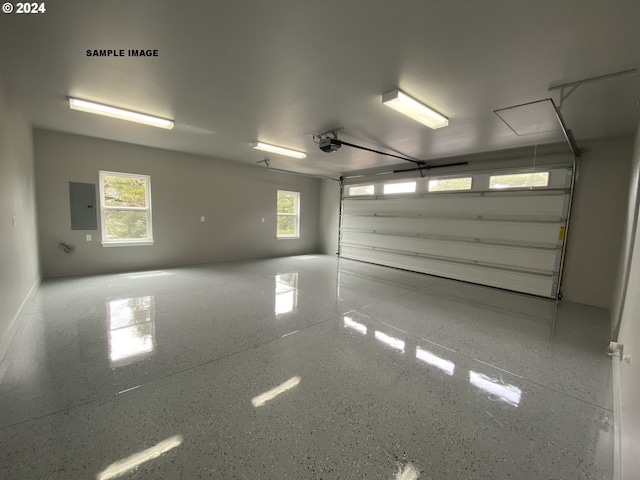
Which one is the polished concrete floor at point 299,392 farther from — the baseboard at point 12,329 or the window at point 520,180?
the window at point 520,180

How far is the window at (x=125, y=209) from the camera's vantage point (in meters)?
5.04

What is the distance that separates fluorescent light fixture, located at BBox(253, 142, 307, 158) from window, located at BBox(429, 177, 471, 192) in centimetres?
300

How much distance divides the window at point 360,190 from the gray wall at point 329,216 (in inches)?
22.7

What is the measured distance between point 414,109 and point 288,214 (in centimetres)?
554

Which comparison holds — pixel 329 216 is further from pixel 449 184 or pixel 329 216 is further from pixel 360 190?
pixel 449 184

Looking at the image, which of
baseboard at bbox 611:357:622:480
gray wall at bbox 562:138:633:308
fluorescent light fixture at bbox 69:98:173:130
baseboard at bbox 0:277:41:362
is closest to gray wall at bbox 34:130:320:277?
baseboard at bbox 0:277:41:362

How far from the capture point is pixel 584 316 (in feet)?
11.8

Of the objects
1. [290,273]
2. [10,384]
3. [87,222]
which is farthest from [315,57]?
[87,222]

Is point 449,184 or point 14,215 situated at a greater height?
point 449,184

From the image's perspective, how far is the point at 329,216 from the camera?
845cm

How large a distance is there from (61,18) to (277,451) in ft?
10.1

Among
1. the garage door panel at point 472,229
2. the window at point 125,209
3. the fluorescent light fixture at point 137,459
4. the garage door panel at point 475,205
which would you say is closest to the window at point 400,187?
the garage door panel at point 475,205

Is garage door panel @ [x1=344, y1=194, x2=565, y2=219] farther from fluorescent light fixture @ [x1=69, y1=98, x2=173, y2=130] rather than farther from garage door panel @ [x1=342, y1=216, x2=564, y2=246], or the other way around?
fluorescent light fixture @ [x1=69, y1=98, x2=173, y2=130]

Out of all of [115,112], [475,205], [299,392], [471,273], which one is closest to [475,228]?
[475,205]
